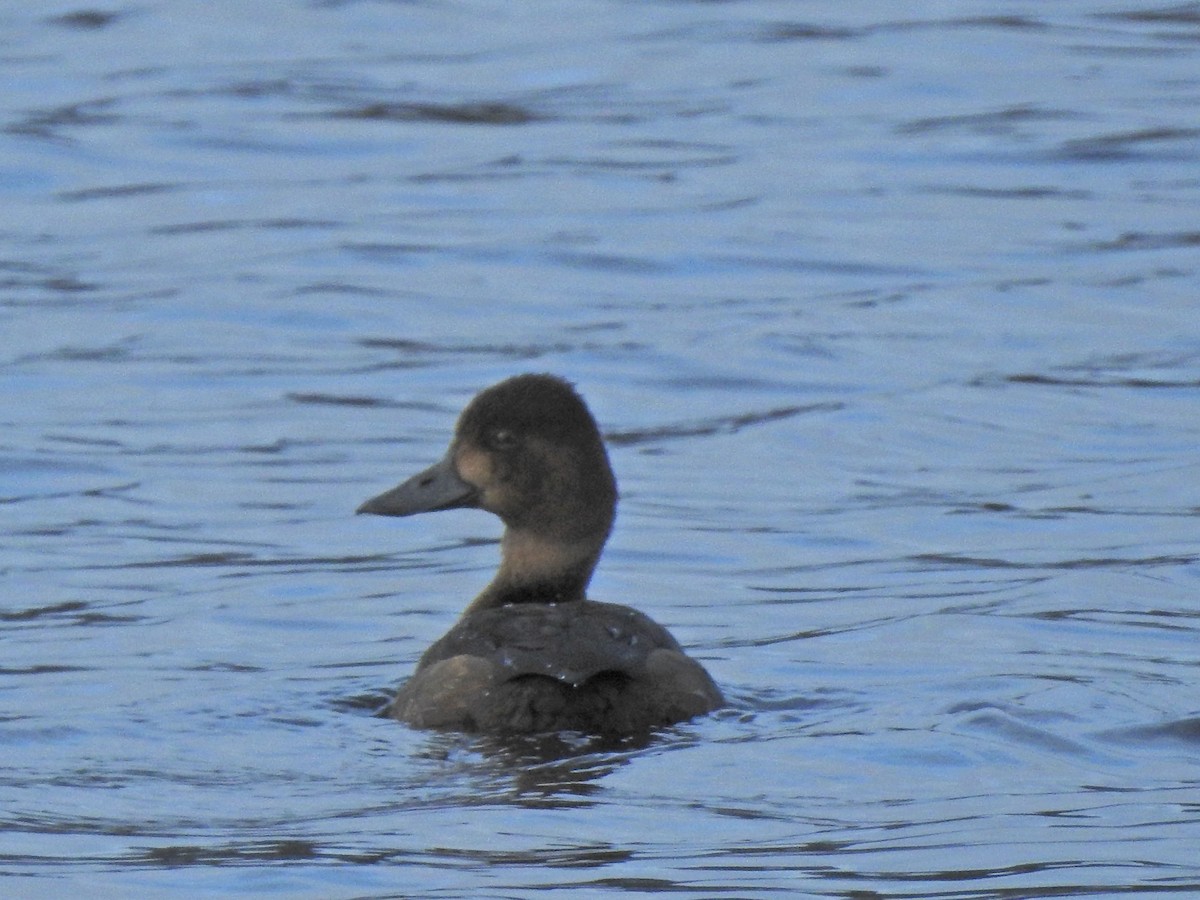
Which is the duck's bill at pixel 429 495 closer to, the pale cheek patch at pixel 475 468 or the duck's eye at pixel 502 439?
the pale cheek patch at pixel 475 468

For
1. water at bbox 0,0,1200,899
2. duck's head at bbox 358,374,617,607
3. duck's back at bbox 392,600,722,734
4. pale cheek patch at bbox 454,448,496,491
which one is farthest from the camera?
pale cheek patch at bbox 454,448,496,491

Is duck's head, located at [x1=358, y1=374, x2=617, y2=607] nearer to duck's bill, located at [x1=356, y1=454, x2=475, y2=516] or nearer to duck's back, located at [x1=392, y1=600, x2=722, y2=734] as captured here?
duck's bill, located at [x1=356, y1=454, x2=475, y2=516]

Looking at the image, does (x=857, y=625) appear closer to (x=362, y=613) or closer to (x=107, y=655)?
(x=362, y=613)

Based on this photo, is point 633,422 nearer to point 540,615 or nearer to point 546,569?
point 546,569

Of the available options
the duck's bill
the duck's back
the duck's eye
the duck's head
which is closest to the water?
the duck's back

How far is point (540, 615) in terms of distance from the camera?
759 cm

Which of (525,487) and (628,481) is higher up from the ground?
(525,487)

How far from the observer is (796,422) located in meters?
12.8

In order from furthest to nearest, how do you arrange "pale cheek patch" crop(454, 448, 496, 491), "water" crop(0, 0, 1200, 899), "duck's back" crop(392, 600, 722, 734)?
"pale cheek patch" crop(454, 448, 496, 491), "duck's back" crop(392, 600, 722, 734), "water" crop(0, 0, 1200, 899)

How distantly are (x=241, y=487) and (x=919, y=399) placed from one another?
338cm

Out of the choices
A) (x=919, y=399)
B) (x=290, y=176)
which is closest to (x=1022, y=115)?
(x=290, y=176)

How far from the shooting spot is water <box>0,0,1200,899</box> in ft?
22.1

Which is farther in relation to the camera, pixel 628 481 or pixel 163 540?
pixel 628 481

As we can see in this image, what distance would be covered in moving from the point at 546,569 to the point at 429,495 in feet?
1.66
